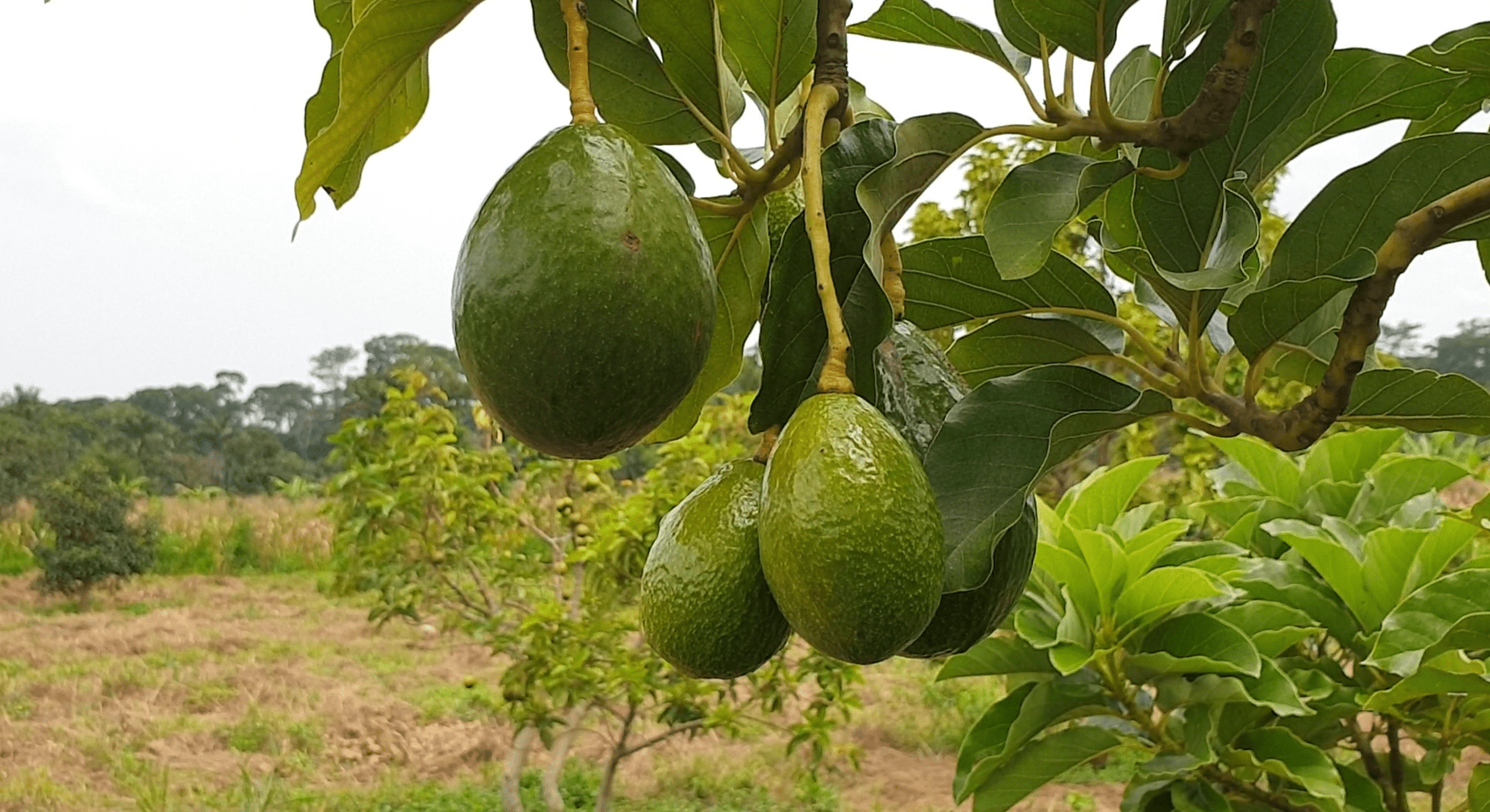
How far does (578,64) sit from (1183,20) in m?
0.41

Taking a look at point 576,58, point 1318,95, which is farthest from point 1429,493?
point 576,58

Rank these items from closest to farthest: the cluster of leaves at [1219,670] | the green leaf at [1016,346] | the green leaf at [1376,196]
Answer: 1. the green leaf at [1376,196]
2. the green leaf at [1016,346]
3. the cluster of leaves at [1219,670]

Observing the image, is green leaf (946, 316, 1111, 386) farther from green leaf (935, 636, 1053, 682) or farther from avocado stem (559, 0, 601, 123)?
green leaf (935, 636, 1053, 682)

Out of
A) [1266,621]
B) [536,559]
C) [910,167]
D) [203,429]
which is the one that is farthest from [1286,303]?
[203,429]

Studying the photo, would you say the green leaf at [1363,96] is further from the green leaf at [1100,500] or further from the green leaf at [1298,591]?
the green leaf at [1100,500]

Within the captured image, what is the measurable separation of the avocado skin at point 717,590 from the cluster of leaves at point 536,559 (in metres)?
3.09

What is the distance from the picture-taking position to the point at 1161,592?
150cm

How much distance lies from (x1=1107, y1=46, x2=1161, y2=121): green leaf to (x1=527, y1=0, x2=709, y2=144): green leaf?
0.39 metres

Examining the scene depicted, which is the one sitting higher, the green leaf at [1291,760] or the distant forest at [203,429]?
the distant forest at [203,429]

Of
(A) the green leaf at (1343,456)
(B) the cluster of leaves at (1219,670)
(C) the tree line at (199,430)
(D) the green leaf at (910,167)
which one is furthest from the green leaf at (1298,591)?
(C) the tree line at (199,430)

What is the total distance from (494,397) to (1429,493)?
5.76 ft

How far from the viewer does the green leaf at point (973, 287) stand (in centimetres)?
83

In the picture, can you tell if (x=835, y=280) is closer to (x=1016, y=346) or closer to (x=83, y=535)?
(x=1016, y=346)

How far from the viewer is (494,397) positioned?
1.90ft
